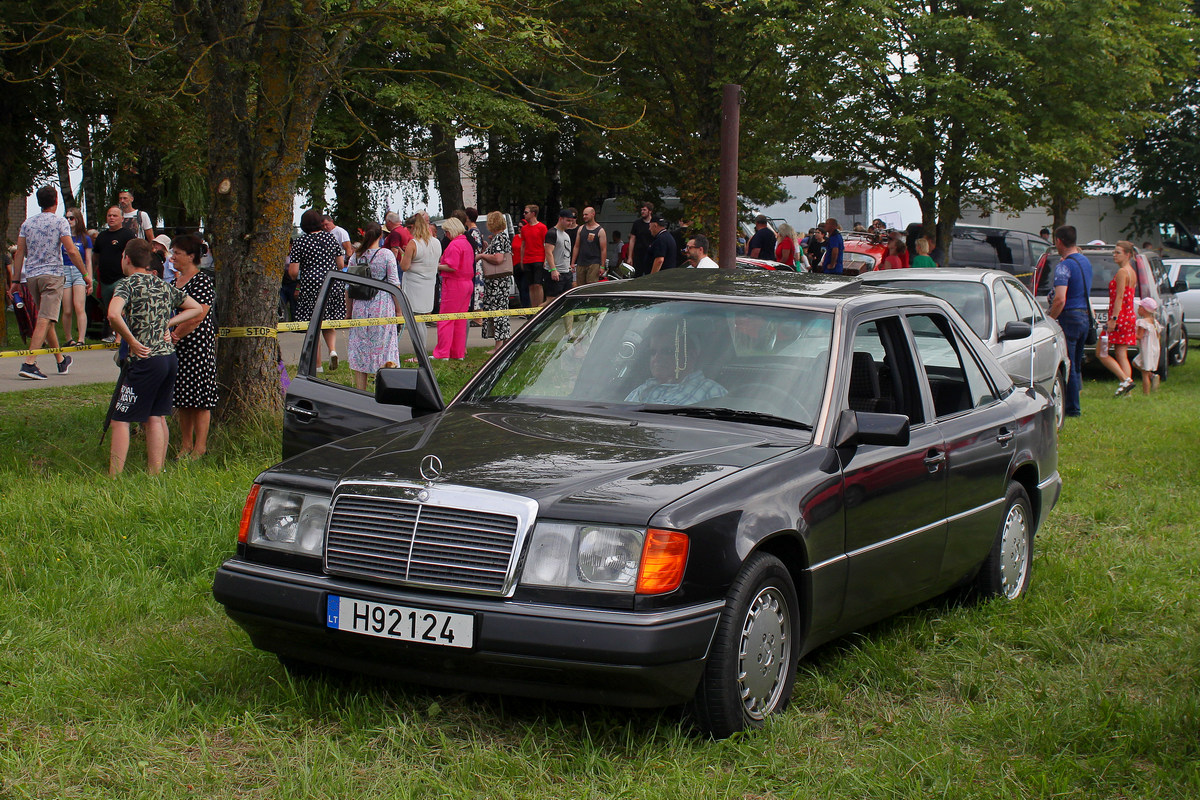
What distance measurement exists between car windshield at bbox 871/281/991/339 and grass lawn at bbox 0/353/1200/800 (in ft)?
12.3

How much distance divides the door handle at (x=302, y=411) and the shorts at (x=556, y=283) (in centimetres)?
1428

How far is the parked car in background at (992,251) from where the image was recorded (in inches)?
1058

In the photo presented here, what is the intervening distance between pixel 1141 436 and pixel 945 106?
15158mm

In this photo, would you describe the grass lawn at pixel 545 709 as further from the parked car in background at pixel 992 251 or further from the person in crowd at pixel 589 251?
the parked car in background at pixel 992 251

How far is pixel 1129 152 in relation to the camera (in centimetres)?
4600

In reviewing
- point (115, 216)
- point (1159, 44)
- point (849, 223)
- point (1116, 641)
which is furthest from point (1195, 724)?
point (849, 223)

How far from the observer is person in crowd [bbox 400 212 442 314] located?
1395 cm

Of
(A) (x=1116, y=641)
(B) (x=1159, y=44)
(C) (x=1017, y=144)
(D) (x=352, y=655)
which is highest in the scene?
(B) (x=1159, y=44)

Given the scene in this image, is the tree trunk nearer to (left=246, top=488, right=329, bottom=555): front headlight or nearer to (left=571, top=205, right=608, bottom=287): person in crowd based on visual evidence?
(left=571, top=205, right=608, bottom=287): person in crowd

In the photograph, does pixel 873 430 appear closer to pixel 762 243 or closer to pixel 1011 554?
pixel 1011 554

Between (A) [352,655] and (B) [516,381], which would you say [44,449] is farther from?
(A) [352,655]

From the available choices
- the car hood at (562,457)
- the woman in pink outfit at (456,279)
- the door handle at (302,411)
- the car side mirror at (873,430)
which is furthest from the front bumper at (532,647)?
the woman in pink outfit at (456,279)

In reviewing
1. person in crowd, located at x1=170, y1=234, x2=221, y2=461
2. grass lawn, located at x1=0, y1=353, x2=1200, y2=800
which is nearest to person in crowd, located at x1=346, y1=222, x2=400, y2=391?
person in crowd, located at x1=170, y1=234, x2=221, y2=461

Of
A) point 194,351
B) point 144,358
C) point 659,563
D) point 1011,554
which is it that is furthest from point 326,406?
point 194,351
